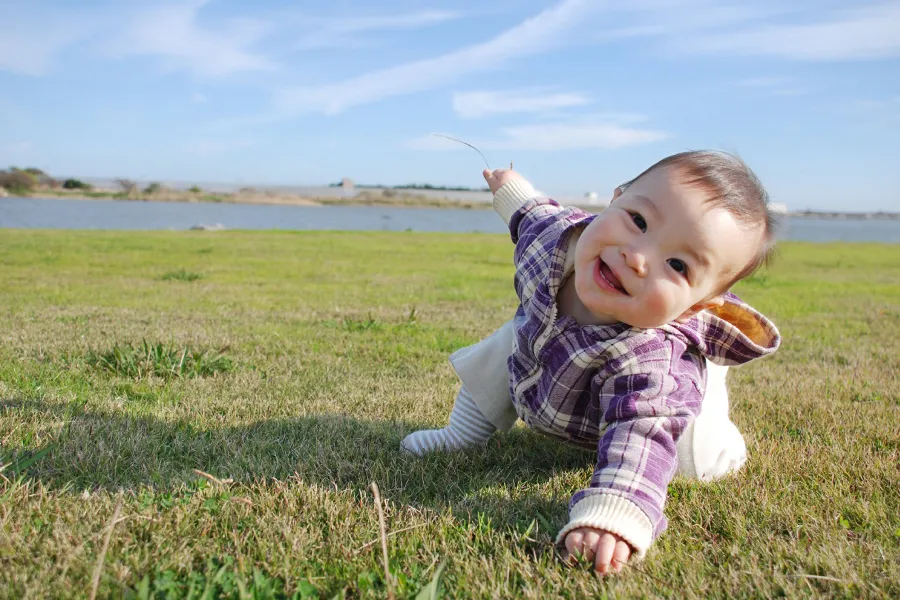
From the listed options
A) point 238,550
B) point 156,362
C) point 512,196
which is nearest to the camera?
point 238,550

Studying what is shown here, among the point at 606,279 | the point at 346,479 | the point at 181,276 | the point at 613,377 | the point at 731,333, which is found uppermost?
the point at 606,279

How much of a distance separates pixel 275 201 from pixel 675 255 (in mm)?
75201

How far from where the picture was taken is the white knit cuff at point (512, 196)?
3.29m

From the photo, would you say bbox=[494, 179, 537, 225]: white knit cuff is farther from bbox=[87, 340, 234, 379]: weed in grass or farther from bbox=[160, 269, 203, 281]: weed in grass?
bbox=[160, 269, 203, 281]: weed in grass

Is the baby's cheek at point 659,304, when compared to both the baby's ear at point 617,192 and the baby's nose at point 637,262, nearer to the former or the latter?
the baby's nose at point 637,262

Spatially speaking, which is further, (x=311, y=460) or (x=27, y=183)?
(x=27, y=183)

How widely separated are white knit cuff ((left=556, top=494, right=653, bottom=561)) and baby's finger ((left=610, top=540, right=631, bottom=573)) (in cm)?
2

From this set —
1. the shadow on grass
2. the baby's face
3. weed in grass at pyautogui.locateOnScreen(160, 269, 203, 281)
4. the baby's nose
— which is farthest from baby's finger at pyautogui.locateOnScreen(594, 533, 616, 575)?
weed in grass at pyautogui.locateOnScreen(160, 269, 203, 281)

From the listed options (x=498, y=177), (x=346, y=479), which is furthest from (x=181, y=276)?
(x=346, y=479)

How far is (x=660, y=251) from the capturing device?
7.50ft

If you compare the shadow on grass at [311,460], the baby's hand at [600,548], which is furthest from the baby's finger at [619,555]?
the shadow on grass at [311,460]

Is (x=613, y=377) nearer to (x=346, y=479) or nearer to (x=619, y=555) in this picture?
(x=619, y=555)

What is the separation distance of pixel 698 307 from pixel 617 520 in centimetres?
89

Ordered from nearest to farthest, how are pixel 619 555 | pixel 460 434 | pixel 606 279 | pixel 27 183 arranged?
1. pixel 619 555
2. pixel 606 279
3. pixel 460 434
4. pixel 27 183
